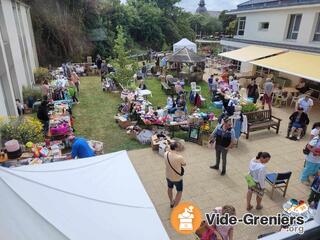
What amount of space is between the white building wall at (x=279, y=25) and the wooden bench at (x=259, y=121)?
7137 millimetres

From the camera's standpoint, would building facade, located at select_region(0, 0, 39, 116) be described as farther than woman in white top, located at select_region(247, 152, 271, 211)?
Yes

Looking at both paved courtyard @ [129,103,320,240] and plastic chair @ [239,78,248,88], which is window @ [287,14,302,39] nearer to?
plastic chair @ [239,78,248,88]

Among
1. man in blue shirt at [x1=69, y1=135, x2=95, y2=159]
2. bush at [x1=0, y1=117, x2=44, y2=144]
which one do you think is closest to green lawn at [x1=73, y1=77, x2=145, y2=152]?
bush at [x1=0, y1=117, x2=44, y2=144]

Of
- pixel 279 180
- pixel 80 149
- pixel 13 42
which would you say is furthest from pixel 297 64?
pixel 13 42

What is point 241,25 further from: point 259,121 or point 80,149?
point 80,149

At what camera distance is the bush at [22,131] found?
7859 millimetres

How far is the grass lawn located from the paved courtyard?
1106mm

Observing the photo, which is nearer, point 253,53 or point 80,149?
point 80,149

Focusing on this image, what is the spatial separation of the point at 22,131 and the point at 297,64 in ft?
44.4

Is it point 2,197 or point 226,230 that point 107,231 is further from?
point 226,230

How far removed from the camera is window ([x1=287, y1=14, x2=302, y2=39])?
16.0 metres

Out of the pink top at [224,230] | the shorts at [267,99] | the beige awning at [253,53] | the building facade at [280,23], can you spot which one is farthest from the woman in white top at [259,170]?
the beige awning at [253,53]

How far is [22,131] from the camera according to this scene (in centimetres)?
802

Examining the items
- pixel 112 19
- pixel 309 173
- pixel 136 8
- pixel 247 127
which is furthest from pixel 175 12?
pixel 309 173
